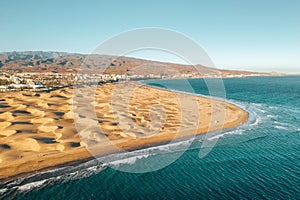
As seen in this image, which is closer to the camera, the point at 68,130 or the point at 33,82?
the point at 68,130

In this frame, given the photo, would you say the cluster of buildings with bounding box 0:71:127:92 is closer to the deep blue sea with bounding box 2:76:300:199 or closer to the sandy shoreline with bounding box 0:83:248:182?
the sandy shoreline with bounding box 0:83:248:182

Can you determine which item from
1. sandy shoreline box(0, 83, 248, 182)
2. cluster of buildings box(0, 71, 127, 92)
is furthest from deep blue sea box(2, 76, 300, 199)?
cluster of buildings box(0, 71, 127, 92)

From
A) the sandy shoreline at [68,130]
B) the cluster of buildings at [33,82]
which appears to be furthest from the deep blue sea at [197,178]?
the cluster of buildings at [33,82]

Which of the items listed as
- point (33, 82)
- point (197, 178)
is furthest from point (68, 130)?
point (33, 82)

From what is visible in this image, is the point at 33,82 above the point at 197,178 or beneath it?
above

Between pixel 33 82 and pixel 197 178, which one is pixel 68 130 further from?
pixel 33 82

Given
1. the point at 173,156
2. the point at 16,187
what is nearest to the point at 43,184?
the point at 16,187

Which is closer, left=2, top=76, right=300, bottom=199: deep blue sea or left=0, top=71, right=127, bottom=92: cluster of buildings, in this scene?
left=2, top=76, right=300, bottom=199: deep blue sea

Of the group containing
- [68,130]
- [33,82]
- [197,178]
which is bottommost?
[197,178]

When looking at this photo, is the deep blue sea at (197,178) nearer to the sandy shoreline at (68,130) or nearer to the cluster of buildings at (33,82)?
the sandy shoreline at (68,130)
